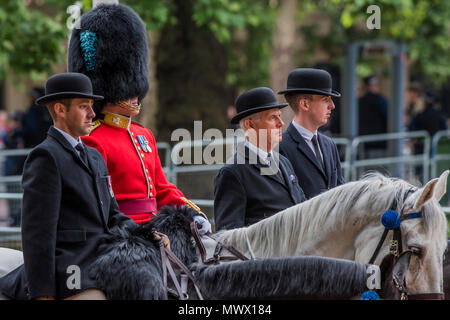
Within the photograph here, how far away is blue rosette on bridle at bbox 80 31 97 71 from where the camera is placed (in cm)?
435

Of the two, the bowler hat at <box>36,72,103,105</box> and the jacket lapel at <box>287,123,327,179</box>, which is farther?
the jacket lapel at <box>287,123,327,179</box>

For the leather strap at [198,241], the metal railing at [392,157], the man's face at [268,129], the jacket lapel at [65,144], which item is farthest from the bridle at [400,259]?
the metal railing at [392,157]

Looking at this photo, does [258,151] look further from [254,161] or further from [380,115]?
[380,115]

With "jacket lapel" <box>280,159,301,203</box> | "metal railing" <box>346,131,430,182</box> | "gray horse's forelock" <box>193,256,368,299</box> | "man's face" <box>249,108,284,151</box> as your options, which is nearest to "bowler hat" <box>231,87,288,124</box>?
"man's face" <box>249,108,284,151</box>

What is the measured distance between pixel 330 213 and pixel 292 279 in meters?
0.45

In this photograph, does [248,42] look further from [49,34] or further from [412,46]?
[49,34]

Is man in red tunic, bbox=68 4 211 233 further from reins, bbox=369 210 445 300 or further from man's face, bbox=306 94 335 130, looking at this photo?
reins, bbox=369 210 445 300

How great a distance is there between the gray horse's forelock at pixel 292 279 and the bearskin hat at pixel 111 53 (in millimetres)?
1701

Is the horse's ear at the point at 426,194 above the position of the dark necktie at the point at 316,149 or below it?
below

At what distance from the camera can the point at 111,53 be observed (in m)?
4.41

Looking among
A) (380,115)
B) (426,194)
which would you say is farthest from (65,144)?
(380,115)

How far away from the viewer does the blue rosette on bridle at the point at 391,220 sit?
10.2ft

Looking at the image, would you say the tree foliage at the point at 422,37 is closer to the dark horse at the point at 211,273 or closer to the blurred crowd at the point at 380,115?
the blurred crowd at the point at 380,115

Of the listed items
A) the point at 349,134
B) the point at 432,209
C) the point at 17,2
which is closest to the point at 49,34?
the point at 17,2
